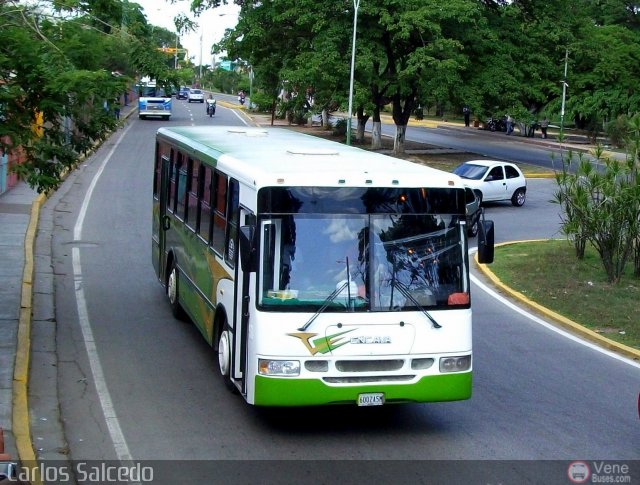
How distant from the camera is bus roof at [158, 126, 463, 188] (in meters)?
9.69

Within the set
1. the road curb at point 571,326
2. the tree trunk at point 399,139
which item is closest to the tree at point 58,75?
the road curb at point 571,326

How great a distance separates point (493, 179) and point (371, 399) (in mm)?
22810

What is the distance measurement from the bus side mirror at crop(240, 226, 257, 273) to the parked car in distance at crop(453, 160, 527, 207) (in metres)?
22.0

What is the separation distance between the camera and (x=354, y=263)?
962cm

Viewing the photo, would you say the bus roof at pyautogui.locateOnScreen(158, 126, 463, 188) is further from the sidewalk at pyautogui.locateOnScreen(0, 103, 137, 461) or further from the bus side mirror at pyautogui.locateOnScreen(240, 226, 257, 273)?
the sidewalk at pyautogui.locateOnScreen(0, 103, 137, 461)

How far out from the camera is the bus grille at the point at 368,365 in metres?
9.55

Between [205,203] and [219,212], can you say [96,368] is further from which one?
[219,212]

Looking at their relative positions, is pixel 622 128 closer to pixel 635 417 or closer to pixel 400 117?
pixel 400 117

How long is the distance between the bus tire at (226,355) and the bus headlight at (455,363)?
231 cm

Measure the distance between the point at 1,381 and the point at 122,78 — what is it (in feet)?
13.5

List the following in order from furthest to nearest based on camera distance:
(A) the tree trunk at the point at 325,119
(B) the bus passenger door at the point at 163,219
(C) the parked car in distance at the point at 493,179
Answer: (A) the tree trunk at the point at 325,119
(C) the parked car in distance at the point at 493,179
(B) the bus passenger door at the point at 163,219

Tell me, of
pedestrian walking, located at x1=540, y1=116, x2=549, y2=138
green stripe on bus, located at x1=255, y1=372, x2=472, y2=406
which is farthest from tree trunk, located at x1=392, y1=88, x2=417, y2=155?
green stripe on bus, located at x1=255, y1=372, x2=472, y2=406

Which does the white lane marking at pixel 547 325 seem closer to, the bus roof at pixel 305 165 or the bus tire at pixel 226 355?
the bus roof at pixel 305 165

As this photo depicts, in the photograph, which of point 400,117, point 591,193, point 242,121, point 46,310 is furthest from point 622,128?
point 46,310
